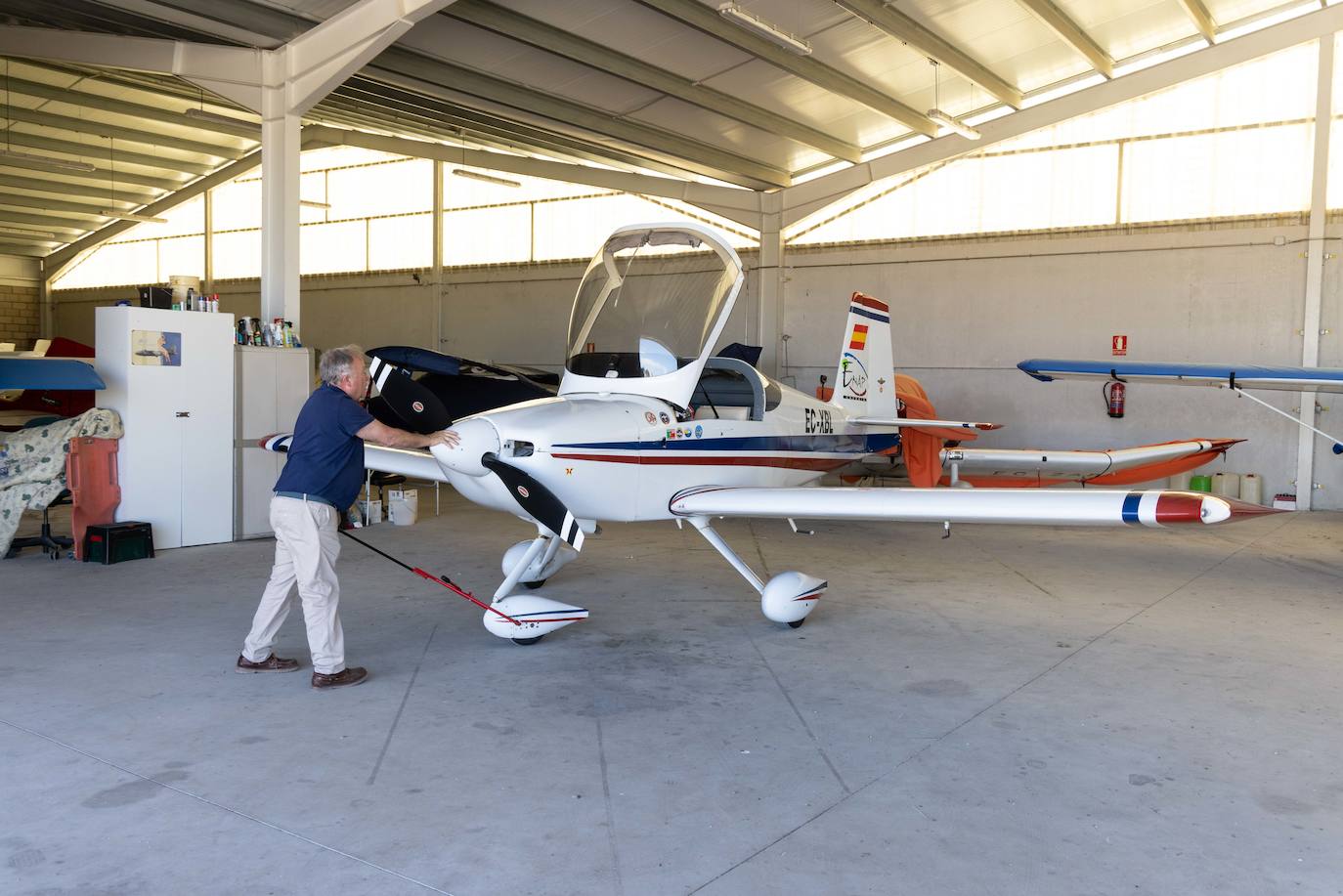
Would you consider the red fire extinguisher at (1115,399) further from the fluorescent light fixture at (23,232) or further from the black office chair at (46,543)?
the fluorescent light fixture at (23,232)

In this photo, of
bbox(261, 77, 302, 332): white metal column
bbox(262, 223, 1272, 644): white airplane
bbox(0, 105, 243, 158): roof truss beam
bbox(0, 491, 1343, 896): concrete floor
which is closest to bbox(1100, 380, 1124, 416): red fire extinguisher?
bbox(0, 491, 1343, 896): concrete floor

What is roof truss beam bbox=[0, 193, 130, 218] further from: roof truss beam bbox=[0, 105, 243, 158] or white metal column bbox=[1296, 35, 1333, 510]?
white metal column bbox=[1296, 35, 1333, 510]

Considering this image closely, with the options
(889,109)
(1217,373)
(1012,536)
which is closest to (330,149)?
(889,109)

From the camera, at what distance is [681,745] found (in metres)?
3.71

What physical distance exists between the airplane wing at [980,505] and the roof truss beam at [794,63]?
555 cm

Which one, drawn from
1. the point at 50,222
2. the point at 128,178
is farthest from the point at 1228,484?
the point at 50,222

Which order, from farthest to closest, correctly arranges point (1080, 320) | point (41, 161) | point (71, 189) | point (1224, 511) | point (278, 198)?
point (71, 189), point (41, 161), point (1080, 320), point (278, 198), point (1224, 511)

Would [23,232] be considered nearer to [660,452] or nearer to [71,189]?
[71,189]

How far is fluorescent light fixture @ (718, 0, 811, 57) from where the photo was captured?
8.08m

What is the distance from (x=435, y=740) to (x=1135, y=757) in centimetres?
264

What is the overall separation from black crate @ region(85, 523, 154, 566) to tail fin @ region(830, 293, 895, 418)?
5456 millimetres

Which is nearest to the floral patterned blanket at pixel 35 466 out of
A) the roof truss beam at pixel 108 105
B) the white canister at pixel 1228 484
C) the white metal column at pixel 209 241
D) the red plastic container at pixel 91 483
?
the red plastic container at pixel 91 483

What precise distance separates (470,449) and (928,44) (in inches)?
320

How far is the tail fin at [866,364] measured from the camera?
7.93 meters
